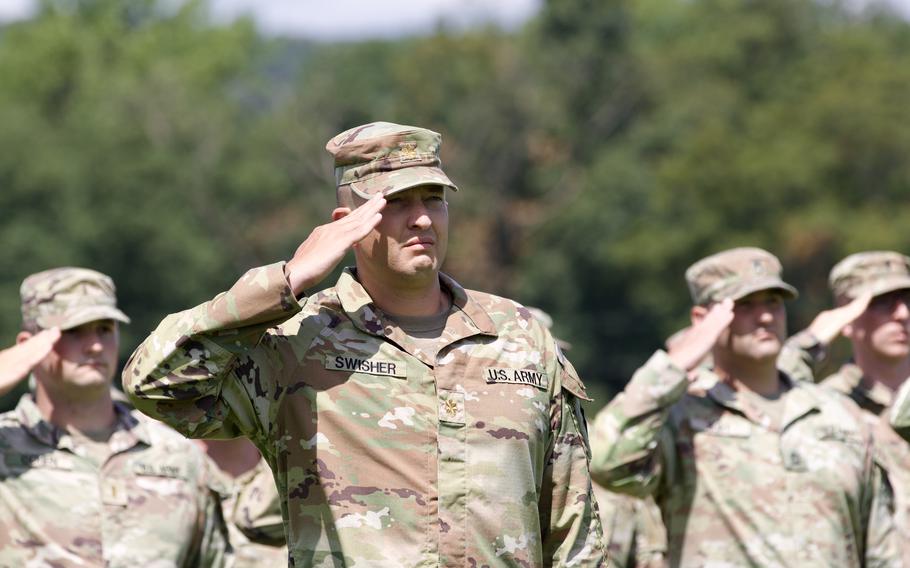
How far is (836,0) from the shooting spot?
228ft

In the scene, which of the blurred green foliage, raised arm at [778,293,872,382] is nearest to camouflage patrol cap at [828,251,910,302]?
raised arm at [778,293,872,382]

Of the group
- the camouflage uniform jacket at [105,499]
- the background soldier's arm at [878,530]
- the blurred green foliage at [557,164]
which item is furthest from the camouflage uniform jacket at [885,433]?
the blurred green foliage at [557,164]

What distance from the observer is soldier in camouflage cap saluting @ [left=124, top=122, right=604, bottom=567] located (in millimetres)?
6363

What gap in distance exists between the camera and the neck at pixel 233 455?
1043 centimetres

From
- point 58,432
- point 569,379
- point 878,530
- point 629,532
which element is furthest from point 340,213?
point 629,532

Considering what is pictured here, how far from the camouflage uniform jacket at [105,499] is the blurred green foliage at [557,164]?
1515 inches

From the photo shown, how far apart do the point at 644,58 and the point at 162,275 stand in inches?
622

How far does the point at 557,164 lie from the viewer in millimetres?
56281

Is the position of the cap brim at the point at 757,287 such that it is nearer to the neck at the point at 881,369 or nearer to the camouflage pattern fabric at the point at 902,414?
the camouflage pattern fabric at the point at 902,414

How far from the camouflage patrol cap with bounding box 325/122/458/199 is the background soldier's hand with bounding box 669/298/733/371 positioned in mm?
2472

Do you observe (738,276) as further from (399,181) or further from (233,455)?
(399,181)

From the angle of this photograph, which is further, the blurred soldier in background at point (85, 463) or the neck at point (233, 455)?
the neck at point (233, 455)

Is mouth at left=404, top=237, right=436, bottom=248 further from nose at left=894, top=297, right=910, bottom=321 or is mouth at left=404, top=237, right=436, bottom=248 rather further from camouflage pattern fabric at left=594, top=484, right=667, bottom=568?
nose at left=894, top=297, right=910, bottom=321

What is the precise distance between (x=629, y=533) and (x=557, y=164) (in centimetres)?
4543
